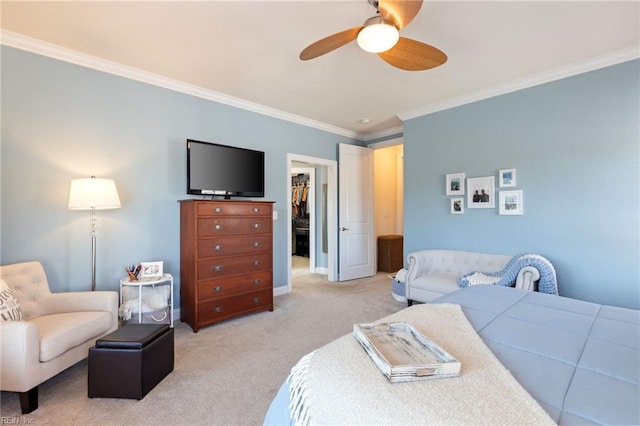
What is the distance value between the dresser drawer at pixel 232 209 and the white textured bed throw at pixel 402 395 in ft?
7.55

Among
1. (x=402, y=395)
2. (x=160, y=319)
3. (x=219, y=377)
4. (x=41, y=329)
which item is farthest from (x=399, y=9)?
(x=160, y=319)

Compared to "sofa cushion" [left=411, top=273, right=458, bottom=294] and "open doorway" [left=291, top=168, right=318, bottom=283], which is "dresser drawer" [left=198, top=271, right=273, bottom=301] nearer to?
"sofa cushion" [left=411, top=273, right=458, bottom=294]

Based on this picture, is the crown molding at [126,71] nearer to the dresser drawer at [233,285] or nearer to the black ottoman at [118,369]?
the dresser drawer at [233,285]

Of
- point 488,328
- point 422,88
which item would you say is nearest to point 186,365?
point 488,328

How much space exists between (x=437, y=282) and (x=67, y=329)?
3.23 meters

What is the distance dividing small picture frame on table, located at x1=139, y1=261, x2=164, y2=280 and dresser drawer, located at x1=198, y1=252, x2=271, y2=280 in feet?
1.26

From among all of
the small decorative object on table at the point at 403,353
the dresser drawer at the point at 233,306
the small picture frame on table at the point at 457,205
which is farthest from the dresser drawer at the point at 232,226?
the small picture frame on table at the point at 457,205

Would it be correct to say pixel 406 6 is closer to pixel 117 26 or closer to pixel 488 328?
pixel 488 328

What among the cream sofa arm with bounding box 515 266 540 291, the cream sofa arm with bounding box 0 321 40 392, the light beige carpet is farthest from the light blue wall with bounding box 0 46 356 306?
the cream sofa arm with bounding box 515 266 540 291

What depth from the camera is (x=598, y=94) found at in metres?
2.87

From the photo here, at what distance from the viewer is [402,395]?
2.58 ft

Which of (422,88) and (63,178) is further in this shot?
(422,88)

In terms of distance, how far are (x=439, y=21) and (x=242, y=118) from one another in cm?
252

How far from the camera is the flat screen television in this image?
10.8 feet
